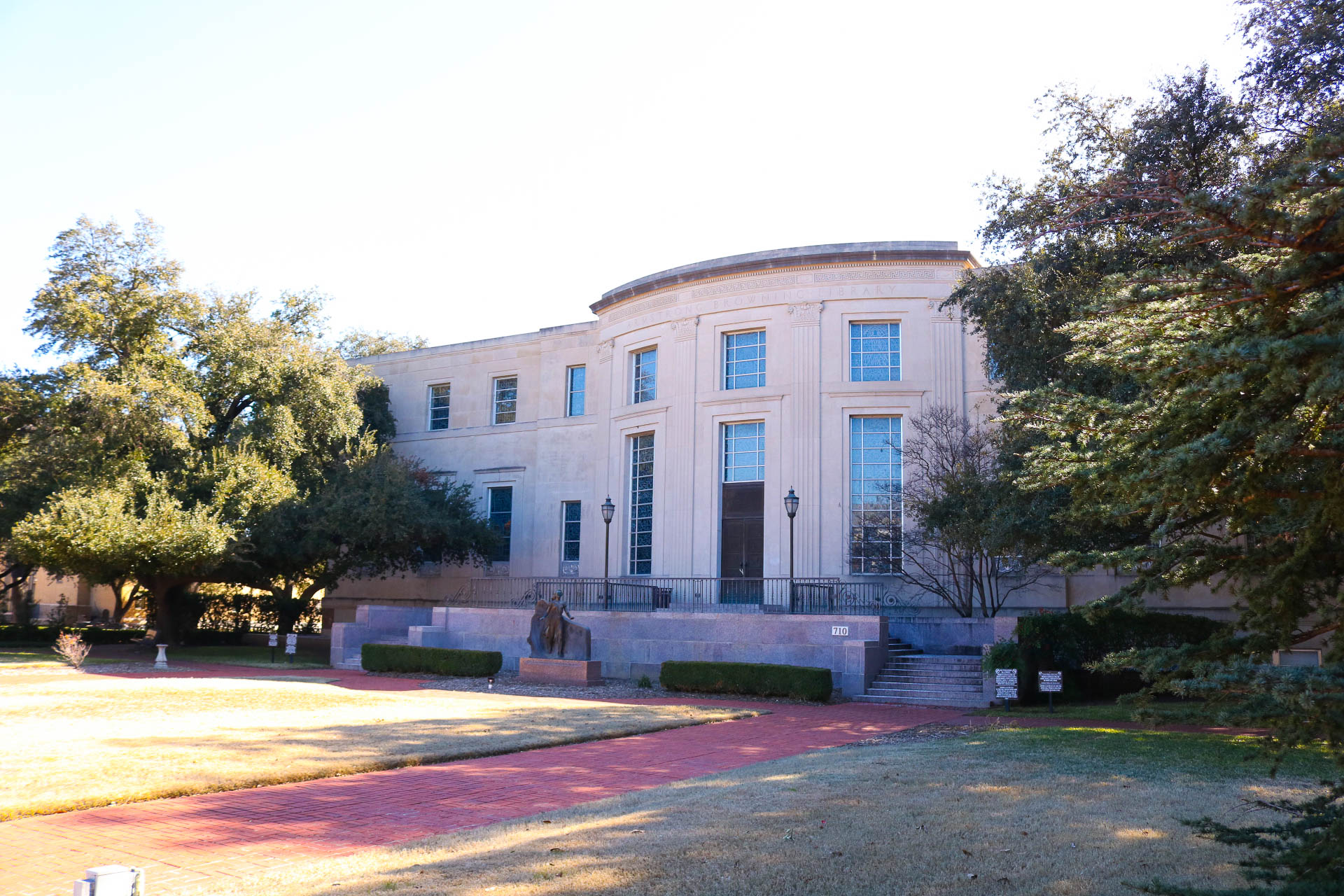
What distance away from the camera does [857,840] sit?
23.5ft

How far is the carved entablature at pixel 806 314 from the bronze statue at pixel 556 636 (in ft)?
36.7

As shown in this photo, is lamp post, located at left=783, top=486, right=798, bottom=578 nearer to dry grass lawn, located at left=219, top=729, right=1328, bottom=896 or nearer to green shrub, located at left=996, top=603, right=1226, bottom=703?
green shrub, located at left=996, top=603, right=1226, bottom=703

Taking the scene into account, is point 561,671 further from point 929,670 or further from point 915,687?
point 929,670

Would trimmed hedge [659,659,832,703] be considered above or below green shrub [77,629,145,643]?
above

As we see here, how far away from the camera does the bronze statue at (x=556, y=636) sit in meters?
24.7

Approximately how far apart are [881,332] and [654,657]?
1194cm

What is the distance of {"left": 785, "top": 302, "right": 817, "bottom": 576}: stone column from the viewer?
28.4 metres

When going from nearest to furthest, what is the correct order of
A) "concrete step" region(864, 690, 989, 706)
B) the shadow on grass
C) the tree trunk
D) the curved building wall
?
the shadow on grass
"concrete step" region(864, 690, 989, 706)
the curved building wall
the tree trunk

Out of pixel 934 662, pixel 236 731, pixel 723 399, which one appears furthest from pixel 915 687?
pixel 236 731

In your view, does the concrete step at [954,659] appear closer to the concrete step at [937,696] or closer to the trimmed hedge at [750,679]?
the concrete step at [937,696]

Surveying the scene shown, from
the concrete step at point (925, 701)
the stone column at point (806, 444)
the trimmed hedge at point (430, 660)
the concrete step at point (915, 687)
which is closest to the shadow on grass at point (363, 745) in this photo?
the concrete step at point (925, 701)

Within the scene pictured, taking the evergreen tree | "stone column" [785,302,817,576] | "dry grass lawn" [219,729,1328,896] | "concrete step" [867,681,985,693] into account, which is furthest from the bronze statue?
the evergreen tree

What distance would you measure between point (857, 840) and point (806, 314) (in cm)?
2382

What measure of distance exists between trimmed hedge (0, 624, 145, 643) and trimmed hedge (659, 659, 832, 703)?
27256 mm
